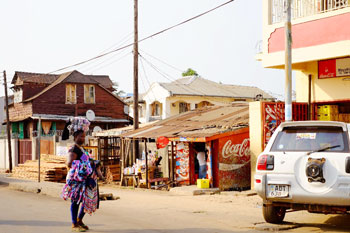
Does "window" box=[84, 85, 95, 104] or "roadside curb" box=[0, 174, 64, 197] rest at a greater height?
"window" box=[84, 85, 95, 104]

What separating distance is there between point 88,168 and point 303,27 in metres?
9.30

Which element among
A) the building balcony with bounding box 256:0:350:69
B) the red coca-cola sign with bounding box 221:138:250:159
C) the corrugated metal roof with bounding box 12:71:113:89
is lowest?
the red coca-cola sign with bounding box 221:138:250:159

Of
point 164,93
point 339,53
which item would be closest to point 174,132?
point 339,53

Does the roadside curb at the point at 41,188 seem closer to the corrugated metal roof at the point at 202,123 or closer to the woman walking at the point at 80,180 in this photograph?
the corrugated metal roof at the point at 202,123

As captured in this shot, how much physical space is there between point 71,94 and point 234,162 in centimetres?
3186

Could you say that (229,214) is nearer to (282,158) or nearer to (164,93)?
(282,158)

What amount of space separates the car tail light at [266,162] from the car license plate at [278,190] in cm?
30

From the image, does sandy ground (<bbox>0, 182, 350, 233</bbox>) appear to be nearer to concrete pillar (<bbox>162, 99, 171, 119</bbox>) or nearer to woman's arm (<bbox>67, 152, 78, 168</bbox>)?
woman's arm (<bbox>67, 152, 78, 168</bbox>)

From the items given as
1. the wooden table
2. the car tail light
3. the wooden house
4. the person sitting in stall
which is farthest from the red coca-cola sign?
the wooden house

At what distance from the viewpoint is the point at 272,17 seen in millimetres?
16156

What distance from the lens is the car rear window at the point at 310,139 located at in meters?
8.04

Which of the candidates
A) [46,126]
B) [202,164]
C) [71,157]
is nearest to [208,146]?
[202,164]

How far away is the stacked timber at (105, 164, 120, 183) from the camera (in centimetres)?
2264

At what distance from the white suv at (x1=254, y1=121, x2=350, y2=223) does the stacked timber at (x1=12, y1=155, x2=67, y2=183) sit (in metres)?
16.2
